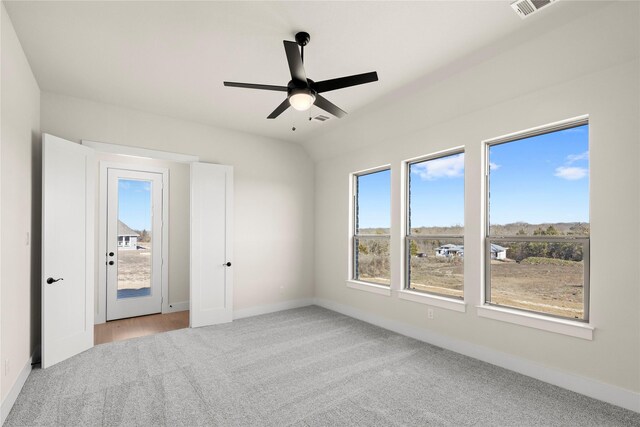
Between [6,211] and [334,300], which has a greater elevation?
[6,211]

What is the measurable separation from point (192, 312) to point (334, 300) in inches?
89.0

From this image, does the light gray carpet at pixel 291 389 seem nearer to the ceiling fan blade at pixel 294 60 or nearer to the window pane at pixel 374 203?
the window pane at pixel 374 203

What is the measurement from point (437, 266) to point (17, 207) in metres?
4.30

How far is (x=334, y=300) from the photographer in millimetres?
5504

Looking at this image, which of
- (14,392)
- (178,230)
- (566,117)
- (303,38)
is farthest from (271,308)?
(566,117)

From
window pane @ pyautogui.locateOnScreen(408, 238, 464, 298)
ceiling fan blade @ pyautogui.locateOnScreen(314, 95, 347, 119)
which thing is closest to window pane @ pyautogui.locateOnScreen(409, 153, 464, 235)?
window pane @ pyautogui.locateOnScreen(408, 238, 464, 298)

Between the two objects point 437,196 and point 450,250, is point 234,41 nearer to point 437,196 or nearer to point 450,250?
point 437,196

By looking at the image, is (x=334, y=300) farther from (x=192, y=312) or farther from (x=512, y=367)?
(x=512, y=367)

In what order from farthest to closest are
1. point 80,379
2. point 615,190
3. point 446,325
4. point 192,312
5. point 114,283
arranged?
point 114,283 < point 192,312 < point 446,325 < point 80,379 < point 615,190

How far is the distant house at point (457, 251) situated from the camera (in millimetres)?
3379

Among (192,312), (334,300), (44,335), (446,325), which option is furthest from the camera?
(334,300)

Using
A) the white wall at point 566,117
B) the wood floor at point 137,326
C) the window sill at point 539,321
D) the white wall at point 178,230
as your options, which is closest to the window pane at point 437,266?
the white wall at point 566,117

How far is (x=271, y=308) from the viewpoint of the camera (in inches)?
Answer: 214

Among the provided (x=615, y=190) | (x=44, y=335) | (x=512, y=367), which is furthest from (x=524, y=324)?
(x=44, y=335)
